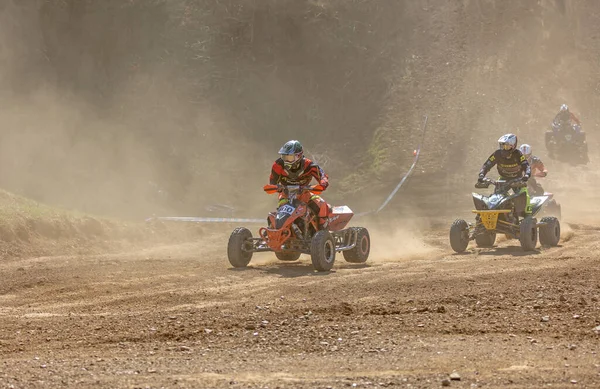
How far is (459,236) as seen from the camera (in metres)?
17.0

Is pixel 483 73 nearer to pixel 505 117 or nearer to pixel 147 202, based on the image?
pixel 505 117

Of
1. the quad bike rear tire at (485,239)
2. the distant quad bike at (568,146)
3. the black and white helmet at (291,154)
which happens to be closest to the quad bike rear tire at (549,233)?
the quad bike rear tire at (485,239)

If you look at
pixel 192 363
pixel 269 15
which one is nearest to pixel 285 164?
pixel 192 363

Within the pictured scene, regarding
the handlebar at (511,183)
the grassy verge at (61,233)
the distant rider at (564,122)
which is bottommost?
the grassy verge at (61,233)

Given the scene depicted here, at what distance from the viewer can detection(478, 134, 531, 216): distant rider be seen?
699 inches

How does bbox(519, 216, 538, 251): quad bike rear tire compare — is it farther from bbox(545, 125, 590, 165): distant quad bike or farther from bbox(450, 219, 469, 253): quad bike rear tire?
bbox(545, 125, 590, 165): distant quad bike

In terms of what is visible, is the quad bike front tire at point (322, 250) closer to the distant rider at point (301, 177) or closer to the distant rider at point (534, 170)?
the distant rider at point (301, 177)

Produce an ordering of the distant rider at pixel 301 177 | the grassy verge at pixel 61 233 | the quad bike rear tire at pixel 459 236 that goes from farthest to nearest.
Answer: the grassy verge at pixel 61 233, the quad bike rear tire at pixel 459 236, the distant rider at pixel 301 177

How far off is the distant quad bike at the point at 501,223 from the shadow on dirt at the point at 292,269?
271cm

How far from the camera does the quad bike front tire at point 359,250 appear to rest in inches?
629

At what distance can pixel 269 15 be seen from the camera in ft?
119

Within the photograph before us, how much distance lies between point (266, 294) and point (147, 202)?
1575 cm

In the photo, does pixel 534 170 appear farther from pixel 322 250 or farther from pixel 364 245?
pixel 322 250

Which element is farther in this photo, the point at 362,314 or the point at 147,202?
the point at 147,202
